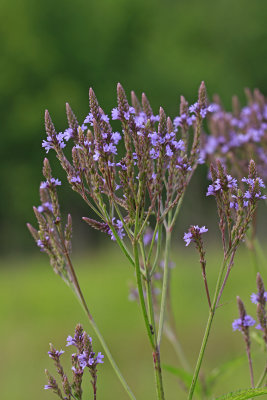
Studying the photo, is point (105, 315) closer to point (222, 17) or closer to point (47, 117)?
point (47, 117)

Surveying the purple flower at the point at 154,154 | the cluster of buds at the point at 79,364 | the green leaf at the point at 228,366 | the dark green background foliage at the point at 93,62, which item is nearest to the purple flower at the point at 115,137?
the purple flower at the point at 154,154

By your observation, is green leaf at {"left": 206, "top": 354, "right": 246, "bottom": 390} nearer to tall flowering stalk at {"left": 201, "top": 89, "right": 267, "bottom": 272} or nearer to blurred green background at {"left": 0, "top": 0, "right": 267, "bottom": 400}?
tall flowering stalk at {"left": 201, "top": 89, "right": 267, "bottom": 272}

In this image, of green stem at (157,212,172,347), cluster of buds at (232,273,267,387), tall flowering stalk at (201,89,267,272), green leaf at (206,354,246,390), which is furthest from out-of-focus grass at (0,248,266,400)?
green stem at (157,212,172,347)

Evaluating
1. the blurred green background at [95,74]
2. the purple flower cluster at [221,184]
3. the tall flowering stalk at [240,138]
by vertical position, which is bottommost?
the purple flower cluster at [221,184]

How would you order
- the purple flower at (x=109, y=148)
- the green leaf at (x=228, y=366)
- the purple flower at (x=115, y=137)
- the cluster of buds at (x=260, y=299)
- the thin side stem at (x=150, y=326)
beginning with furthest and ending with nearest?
the green leaf at (x=228, y=366) → the cluster of buds at (x=260, y=299) → the purple flower at (x=115, y=137) → the purple flower at (x=109, y=148) → the thin side stem at (x=150, y=326)

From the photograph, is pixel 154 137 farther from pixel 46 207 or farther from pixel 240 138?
pixel 240 138

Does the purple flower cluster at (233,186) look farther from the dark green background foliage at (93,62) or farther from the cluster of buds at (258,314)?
the dark green background foliage at (93,62)

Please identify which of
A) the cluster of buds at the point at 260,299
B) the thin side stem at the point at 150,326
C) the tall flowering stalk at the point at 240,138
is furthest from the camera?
the tall flowering stalk at the point at 240,138
